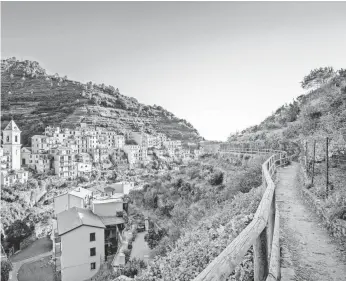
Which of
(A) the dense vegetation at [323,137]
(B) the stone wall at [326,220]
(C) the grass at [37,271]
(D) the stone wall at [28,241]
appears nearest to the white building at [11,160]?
(D) the stone wall at [28,241]

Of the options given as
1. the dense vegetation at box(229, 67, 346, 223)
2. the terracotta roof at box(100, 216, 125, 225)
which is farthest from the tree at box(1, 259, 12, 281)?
the dense vegetation at box(229, 67, 346, 223)

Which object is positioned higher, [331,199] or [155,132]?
[155,132]

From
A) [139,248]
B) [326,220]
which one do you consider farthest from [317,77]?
[326,220]

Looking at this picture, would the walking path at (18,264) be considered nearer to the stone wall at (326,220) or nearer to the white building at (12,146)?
the stone wall at (326,220)

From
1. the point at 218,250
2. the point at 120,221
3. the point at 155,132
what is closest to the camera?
the point at 218,250

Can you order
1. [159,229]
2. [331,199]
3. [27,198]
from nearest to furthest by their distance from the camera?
1. [331,199]
2. [159,229]
3. [27,198]

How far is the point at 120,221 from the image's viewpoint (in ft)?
99.5

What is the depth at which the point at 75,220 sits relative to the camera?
26312 millimetres

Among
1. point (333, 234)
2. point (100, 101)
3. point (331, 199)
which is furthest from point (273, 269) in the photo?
point (100, 101)

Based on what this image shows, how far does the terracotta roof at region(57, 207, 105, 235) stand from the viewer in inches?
995

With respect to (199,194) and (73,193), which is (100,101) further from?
(199,194)

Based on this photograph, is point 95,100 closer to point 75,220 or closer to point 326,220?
point 75,220

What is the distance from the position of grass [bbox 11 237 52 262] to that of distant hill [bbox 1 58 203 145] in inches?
2472

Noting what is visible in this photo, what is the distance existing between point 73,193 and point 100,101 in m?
98.5
